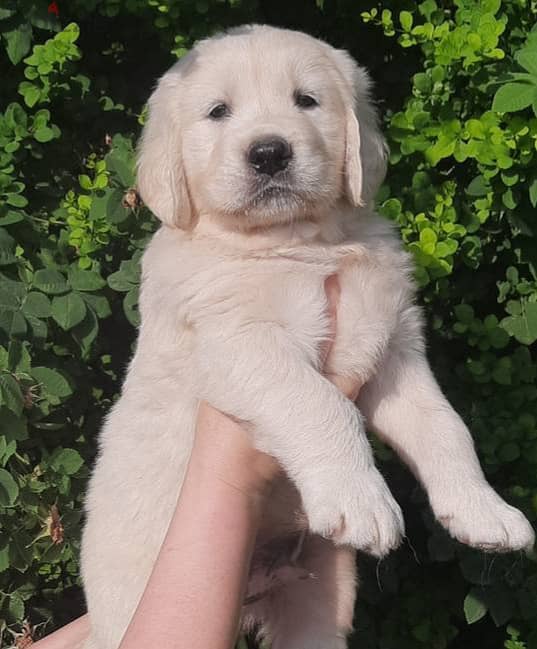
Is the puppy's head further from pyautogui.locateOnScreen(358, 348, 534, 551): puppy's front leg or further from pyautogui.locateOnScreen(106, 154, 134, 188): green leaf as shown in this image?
pyautogui.locateOnScreen(358, 348, 534, 551): puppy's front leg

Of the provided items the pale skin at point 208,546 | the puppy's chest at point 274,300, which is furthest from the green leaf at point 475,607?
the puppy's chest at point 274,300

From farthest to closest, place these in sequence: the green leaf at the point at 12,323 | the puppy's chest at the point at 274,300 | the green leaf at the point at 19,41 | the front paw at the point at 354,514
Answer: the green leaf at the point at 19,41 < the green leaf at the point at 12,323 < the puppy's chest at the point at 274,300 < the front paw at the point at 354,514

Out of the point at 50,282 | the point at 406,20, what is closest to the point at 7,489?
the point at 50,282

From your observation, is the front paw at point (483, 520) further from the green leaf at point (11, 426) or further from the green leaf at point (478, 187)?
the green leaf at point (11, 426)

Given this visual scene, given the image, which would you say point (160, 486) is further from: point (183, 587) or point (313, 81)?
point (313, 81)

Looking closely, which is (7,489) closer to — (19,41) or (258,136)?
(258,136)

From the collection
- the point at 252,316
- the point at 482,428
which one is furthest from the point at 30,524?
the point at 482,428
